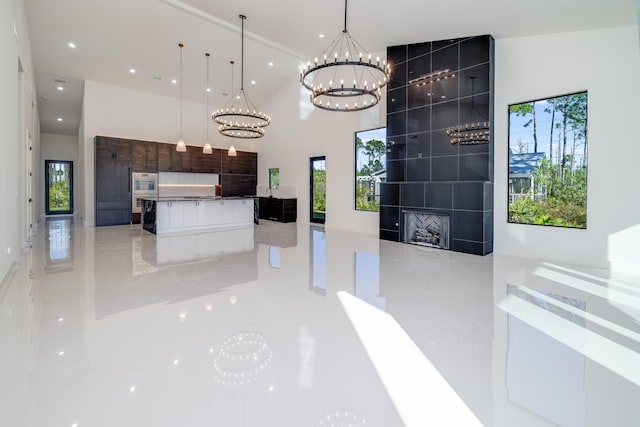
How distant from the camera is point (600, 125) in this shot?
5.07 meters

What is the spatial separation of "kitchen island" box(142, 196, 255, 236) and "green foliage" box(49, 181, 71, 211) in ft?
31.0

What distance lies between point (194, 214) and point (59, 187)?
10930mm

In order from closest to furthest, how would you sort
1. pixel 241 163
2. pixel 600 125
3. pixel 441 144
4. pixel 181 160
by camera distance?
1. pixel 600 125
2. pixel 441 144
3. pixel 181 160
4. pixel 241 163

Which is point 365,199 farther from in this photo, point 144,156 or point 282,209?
point 144,156

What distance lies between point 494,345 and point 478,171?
176 inches

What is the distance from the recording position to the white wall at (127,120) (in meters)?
9.72

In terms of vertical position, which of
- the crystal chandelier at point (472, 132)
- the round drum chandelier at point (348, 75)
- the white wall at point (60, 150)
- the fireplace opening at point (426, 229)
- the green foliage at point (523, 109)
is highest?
the round drum chandelier at point (348, 75)

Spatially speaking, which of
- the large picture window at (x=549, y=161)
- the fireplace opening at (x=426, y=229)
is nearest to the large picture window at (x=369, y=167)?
the fireplace opening at (x=426, y=229)

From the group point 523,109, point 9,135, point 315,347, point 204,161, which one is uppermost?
point 523,109

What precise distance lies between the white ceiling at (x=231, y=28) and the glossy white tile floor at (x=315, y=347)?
4.14m

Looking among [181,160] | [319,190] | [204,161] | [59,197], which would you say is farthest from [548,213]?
[59,197]

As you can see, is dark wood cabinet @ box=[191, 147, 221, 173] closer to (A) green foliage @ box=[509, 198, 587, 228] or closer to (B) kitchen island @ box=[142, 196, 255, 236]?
(B) kitchen island @ box=[142, 196, 255, 236]

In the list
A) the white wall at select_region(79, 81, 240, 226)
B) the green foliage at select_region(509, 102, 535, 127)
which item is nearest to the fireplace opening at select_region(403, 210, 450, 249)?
the green foliage at select_region(509, 102, 535, 127)

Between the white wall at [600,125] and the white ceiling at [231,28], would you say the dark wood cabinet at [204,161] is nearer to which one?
the white ceiling at [231,28]
